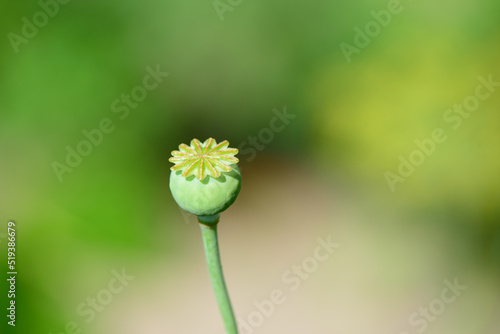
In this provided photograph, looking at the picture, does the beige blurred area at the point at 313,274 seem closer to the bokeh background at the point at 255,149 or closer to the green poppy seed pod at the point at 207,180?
the bokeh background at the point at 255,149

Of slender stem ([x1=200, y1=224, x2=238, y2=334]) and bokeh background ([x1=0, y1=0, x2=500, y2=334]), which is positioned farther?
bokeh background ([x1=0, y1=0, x2=500, y2=334])

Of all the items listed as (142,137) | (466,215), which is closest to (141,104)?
(142,137)

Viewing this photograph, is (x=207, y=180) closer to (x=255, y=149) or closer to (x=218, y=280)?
(x=218, y=280)

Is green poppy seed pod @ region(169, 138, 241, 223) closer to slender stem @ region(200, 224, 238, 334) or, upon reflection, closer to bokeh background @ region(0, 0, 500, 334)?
slender stem @ region(200, 224, 238, 334)

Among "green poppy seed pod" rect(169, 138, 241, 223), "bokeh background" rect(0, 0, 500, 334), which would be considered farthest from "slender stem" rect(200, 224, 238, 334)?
"bokeh background" rect(0, 0, 500, 334)

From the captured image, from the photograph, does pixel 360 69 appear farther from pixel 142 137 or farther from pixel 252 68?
pixel 142 137

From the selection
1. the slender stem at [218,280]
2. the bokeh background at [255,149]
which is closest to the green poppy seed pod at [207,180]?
the slender stem at [218,280]
